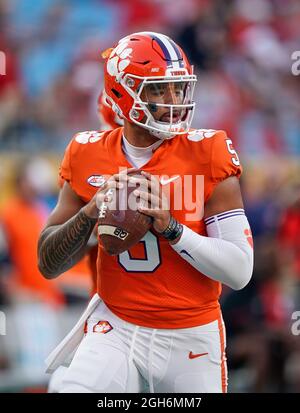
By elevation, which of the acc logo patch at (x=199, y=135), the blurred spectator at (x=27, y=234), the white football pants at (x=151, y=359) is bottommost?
the blurred spectator at (x=27, y=234)

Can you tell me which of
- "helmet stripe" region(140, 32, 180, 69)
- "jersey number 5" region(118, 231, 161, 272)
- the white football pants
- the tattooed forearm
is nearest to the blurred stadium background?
the tattooed forearm

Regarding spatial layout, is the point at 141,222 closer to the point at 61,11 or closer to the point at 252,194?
the point at 252,194

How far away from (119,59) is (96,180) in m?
0.50

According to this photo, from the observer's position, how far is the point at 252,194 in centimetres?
800

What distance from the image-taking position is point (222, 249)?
3.45 m

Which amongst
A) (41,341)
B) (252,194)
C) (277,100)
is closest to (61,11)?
(277,100)

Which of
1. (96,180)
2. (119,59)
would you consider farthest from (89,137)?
(119,59)

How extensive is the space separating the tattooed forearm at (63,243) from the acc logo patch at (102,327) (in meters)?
0.30

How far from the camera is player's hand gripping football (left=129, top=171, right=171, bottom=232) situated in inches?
132

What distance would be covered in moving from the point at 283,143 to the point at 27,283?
3.29 metres

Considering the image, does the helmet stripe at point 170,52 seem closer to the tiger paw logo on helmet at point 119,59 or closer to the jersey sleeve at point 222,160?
the tiger paw logo on helmet at point 119,59

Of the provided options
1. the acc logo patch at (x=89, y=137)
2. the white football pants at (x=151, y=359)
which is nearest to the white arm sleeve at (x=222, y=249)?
the white football pants at (x=151, y=359)

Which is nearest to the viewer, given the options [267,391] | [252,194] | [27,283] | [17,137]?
[267,391]

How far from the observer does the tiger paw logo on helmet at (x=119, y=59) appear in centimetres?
368
